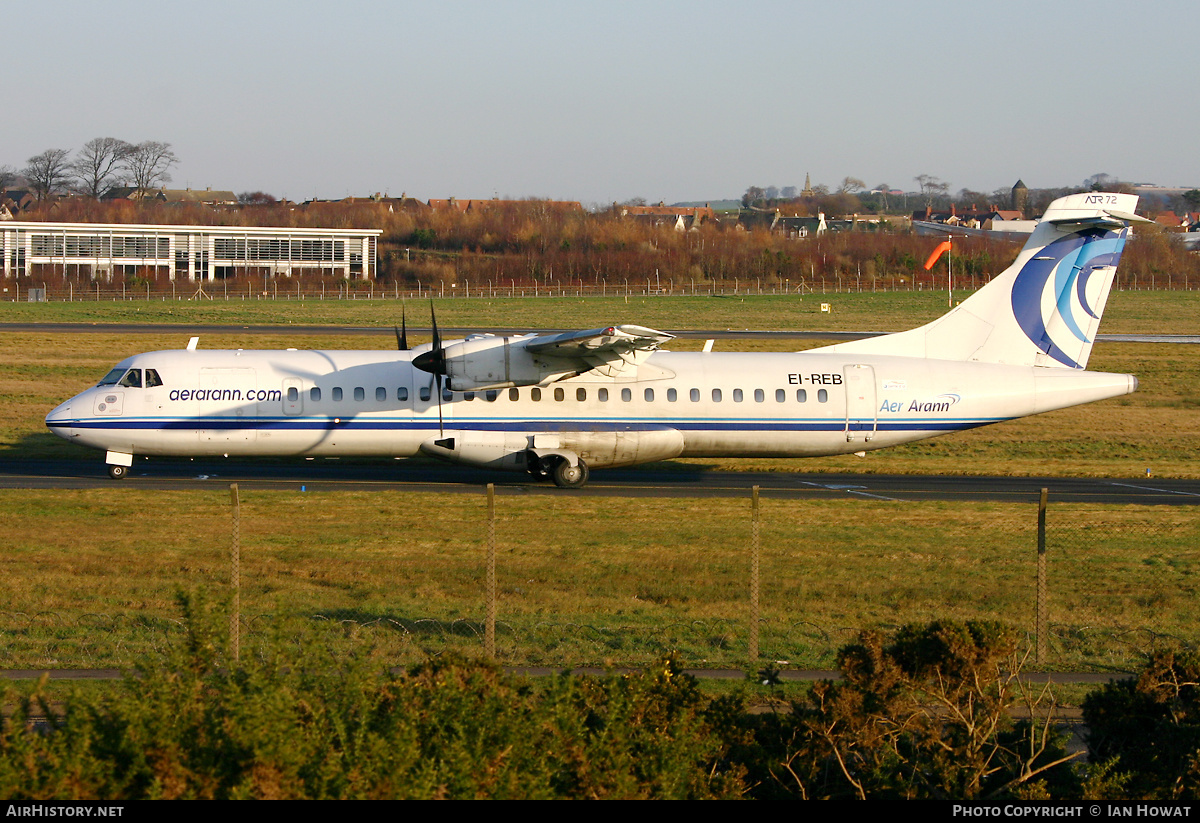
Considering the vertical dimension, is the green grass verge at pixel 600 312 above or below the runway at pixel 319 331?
above

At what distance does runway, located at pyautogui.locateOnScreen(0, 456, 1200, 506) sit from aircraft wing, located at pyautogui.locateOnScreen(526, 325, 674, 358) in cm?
317

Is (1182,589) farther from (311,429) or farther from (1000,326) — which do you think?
(311,429)

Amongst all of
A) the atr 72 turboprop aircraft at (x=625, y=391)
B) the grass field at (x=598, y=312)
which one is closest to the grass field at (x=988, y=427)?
the atr 72 turboprop aircraft at (x=625, y=391)

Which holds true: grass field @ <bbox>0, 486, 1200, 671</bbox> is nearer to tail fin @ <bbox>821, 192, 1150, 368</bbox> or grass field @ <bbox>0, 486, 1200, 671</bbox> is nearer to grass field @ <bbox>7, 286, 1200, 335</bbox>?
tail fin @ <bbox>821, 192, 1150, 368</bbox>

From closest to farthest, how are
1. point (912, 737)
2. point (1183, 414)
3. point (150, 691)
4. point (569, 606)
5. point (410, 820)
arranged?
1. point (410, 820)
2. point (150, 691)
3. point (912, 737)
4. point (569, 606)
5. point (1183, 414)

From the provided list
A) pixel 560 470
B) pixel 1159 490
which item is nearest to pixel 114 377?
pixel 560 470

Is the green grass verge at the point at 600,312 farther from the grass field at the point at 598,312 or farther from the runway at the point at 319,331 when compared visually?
the runway at the point at 319,331

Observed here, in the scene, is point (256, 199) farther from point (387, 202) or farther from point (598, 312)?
point (598, 312)

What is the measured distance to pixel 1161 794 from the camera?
294 inches

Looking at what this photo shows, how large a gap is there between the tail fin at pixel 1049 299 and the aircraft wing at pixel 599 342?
548 centimetres

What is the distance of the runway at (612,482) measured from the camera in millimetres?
24469

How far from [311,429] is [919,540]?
1302cm

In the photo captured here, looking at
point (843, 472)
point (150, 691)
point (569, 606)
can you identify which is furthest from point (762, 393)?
point (150, 691)

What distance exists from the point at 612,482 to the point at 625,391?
2692mm
